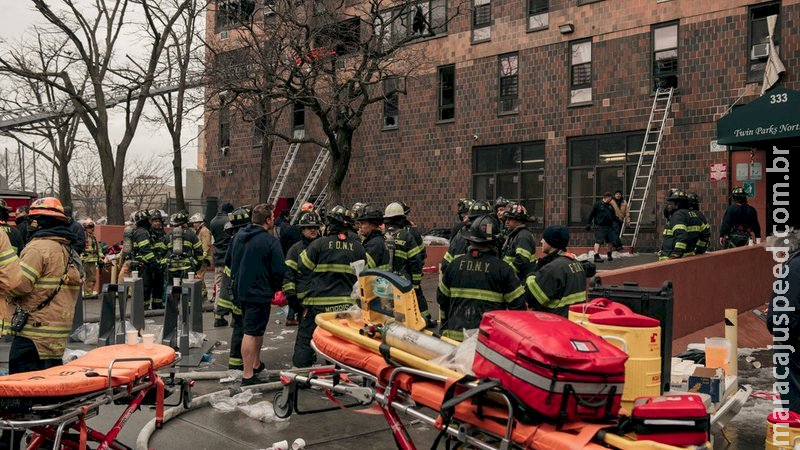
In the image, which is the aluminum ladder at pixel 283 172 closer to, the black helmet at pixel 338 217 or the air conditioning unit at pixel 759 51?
the air conditioning unit at pixel 759 51

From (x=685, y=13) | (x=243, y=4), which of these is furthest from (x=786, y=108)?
(x=243, y=4)

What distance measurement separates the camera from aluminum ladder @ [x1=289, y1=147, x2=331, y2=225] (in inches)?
1113

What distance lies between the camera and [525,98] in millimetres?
22422

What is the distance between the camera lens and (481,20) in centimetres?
2384

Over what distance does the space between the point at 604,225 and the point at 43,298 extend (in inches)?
577

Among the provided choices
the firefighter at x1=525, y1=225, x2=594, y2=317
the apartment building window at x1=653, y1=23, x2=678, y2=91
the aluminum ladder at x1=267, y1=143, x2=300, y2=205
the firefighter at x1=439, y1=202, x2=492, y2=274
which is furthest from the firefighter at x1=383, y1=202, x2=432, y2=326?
the aluminum ladder at x1=267, y1=143, x2=300, y2=205

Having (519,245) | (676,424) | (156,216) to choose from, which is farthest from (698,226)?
(156,216)

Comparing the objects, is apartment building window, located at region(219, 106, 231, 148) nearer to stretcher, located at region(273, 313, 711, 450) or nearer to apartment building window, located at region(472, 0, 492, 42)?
apartment building window, located at region(472, 0, 492, 42)

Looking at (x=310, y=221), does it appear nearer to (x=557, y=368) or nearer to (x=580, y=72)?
(x=557, y=368)

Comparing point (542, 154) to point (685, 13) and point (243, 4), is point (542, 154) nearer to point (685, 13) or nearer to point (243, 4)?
point (685, 13)

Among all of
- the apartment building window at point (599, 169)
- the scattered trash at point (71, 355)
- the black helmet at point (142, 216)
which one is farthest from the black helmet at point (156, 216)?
the apartment building window at point (599, 169)

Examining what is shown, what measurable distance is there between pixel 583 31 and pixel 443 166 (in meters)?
6.40

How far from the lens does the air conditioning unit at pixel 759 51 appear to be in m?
17.8

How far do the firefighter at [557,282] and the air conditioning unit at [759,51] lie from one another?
14179 millimetres
